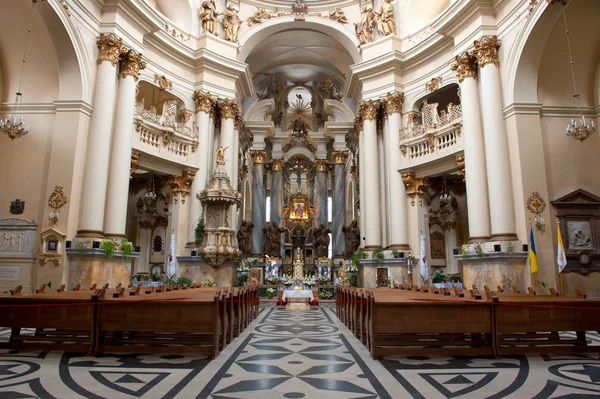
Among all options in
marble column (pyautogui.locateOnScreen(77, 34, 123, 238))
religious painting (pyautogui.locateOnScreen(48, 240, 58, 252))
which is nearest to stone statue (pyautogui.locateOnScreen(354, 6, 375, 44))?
marble column (pyautogui.locateOnScreen(77, 34, 123, 238))

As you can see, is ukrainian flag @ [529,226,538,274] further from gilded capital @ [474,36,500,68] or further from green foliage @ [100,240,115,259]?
green foliage @ [100,240,115,259]

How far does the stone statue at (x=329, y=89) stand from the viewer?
24480mm

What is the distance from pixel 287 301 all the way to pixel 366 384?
10.3 meters

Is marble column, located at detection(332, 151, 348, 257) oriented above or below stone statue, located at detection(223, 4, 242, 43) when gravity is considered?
below

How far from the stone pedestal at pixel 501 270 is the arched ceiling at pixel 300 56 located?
13.7 metres

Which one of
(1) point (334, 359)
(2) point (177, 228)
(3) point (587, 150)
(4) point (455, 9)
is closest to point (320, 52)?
(4) point (455, 9)

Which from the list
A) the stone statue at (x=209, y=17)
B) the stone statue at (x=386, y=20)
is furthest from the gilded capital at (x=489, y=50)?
the stone statue at (x=209, y=17)

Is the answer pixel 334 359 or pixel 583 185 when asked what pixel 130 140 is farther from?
pixel 583 185

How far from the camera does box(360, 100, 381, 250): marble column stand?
1584 cm

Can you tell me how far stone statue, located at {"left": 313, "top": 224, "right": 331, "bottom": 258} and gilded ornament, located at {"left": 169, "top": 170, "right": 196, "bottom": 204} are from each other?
10849mm

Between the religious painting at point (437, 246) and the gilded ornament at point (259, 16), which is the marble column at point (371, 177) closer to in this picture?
the religious painting at point (437, 246)

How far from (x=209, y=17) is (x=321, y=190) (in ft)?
40.4

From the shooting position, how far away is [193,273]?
14.6 meters

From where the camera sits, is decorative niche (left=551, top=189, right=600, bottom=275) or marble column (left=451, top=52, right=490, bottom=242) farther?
marble column (left=451, top=52, right=490, bottom=242)
